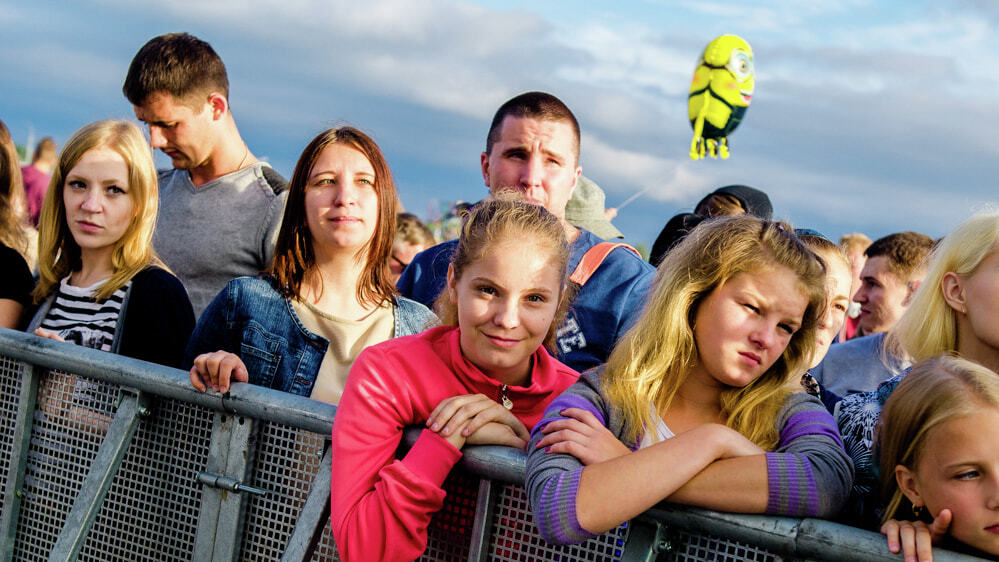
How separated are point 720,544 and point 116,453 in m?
1.81

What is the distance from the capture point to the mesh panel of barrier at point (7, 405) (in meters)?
3.13

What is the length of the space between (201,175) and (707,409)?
3364mm

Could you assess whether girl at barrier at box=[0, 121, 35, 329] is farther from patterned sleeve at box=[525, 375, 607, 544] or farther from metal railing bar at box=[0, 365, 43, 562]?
patterned sleeve at box=[525, 375, 607, 544]

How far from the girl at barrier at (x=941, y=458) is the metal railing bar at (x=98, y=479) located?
212 cm

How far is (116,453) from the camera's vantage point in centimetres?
283

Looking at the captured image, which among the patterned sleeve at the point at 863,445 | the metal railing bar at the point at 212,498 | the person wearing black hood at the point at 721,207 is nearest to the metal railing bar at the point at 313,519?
the metal railing bar at the point at 212,498

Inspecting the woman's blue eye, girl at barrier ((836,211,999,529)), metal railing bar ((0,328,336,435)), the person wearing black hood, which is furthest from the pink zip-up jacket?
the person wearing black hood

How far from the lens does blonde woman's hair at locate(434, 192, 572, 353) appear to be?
2.72 m

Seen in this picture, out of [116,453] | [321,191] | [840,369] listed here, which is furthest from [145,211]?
[840,369]

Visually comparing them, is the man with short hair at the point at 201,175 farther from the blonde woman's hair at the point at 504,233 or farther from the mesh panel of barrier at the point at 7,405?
the blonde woman's hair at the point at 504,233

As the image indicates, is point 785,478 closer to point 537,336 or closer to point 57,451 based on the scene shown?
point 537,336

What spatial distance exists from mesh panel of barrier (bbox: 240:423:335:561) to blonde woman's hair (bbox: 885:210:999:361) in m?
1.80

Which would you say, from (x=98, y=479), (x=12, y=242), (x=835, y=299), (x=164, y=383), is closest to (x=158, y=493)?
(x=98, y=479)

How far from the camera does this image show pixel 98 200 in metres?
3.77
